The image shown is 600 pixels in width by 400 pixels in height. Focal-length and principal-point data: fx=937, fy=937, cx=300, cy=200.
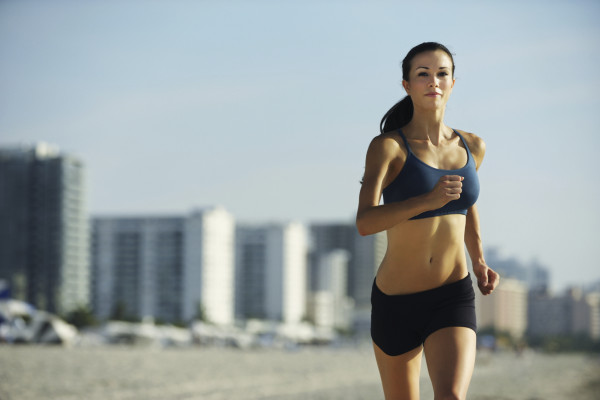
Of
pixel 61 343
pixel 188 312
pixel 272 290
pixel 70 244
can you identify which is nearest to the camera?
pixel 61 343

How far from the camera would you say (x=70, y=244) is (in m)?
147

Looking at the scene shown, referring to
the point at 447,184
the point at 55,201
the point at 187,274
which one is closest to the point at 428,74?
the point at 447,184

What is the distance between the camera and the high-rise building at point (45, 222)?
5605 inches

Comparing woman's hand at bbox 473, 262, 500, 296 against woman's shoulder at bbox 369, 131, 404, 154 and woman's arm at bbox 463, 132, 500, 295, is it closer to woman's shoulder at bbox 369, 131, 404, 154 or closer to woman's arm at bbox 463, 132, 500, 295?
woman's arm at bbox 463, 132, 500, 295

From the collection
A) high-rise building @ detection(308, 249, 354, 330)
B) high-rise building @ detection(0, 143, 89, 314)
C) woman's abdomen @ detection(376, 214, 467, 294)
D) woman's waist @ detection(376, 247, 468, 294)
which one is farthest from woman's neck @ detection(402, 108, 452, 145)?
high-rise building @ detection(308, 249, 354, 330)

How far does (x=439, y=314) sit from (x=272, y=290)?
570 ft

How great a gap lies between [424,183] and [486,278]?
0.67m

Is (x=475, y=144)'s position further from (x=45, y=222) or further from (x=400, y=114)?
(x=45, y=222)

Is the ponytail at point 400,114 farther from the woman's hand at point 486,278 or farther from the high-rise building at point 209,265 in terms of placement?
the high-rise building at point 209,265

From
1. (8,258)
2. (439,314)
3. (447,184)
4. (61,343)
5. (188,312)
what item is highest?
(447,184)

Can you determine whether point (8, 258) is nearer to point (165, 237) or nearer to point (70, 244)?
point (70, 244)

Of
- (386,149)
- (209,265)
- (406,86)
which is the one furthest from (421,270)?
(209,265)

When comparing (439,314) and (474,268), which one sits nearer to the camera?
(439,314)

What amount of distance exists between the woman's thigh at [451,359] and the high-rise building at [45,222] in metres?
140
